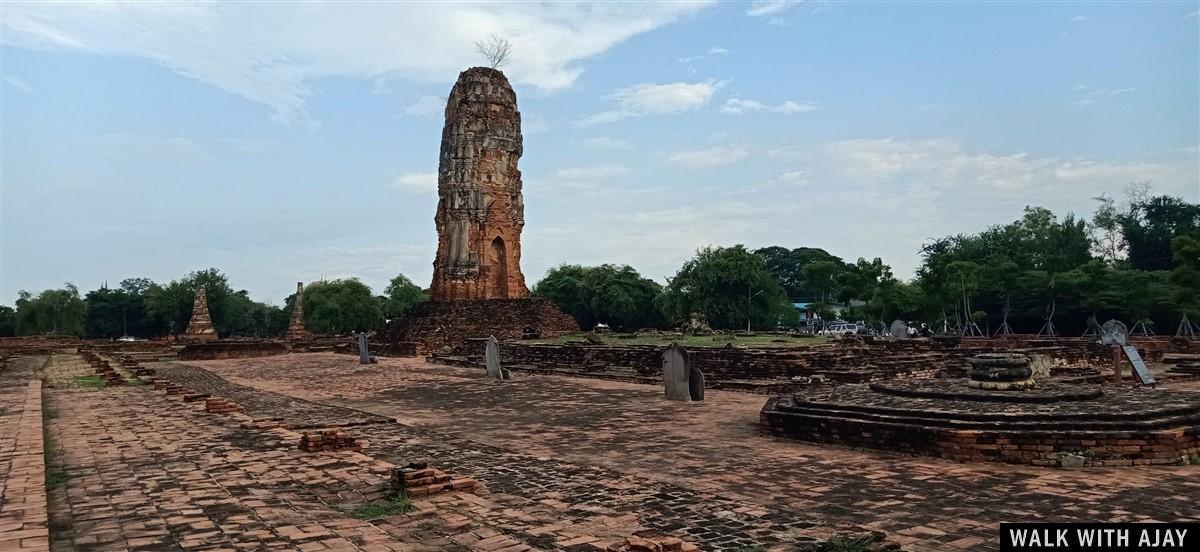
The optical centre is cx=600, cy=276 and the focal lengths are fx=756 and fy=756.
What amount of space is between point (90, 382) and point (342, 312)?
42081 mm

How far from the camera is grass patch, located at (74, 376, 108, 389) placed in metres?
15.7

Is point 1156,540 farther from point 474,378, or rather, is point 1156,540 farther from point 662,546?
point 474,378

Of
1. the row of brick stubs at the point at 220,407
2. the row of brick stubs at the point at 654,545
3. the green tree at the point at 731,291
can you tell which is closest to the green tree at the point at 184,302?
the green tree at the point at 731,291

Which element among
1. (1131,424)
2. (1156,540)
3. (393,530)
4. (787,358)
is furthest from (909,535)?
(787,358)

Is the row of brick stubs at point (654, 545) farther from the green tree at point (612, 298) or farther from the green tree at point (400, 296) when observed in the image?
the green tree at point (400, 296)

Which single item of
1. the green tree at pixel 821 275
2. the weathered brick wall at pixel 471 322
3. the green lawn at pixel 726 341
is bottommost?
the green lawn at pixel 726 341

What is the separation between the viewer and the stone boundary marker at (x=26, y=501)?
392 centimetres

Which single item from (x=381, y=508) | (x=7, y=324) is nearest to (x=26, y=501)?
(x=381, y=508)

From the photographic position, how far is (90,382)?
16.7 metres

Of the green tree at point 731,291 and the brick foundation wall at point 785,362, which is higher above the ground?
the green tree at point 731,291

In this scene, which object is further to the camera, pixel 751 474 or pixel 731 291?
pixel 731 291

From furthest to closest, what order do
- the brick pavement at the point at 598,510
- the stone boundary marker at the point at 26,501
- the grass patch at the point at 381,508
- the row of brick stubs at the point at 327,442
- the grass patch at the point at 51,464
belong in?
1. the row of brick stubs at the point at 327,442
2. the grass patch at the point at 51,464
3. the grass patch at the point at 381,508
4. the brick pavement at the point at 598,510
5. the stone boundary marker at the point at 26,501

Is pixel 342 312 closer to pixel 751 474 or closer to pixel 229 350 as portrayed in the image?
pixel 229 350

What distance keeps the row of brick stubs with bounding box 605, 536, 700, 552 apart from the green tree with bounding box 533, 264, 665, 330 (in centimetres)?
3917
